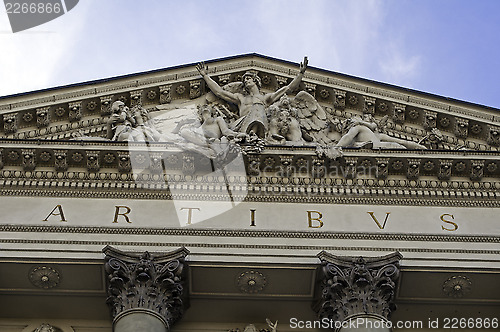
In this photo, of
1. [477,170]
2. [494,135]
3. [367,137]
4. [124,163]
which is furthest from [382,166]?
[124,163]

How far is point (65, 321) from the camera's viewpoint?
17.5 metres

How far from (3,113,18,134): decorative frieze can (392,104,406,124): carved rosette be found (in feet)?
32.0

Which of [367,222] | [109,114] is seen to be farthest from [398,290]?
[109,114]

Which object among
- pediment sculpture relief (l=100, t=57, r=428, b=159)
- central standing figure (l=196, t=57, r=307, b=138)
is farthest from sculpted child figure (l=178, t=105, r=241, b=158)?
central standing figure (l=196, t=57, r=307, b=138)

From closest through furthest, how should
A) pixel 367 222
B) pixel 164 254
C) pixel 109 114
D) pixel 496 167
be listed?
1. pixel 164 254
2. pixel 367 222
3. pixel 496 167
4. pixel 109 114

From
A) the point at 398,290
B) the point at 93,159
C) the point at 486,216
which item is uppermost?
the point at 93,159

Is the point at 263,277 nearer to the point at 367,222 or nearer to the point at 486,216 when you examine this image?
the point at 367,222

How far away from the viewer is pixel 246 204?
18.9 m

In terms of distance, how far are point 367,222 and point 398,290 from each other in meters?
1.90

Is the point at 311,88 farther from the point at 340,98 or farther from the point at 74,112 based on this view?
the point at 74,112

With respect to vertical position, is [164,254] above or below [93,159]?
below

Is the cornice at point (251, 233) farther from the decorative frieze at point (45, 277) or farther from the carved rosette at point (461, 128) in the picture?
the carved rosette at point (461, 128)

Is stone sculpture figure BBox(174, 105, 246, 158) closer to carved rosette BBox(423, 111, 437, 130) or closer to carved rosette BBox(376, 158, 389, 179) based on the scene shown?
carved rosette BBox(376, 158, 389, 179)

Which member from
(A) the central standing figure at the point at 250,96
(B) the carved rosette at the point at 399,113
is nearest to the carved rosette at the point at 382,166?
(B) the carved rosette at the point at 399,113
